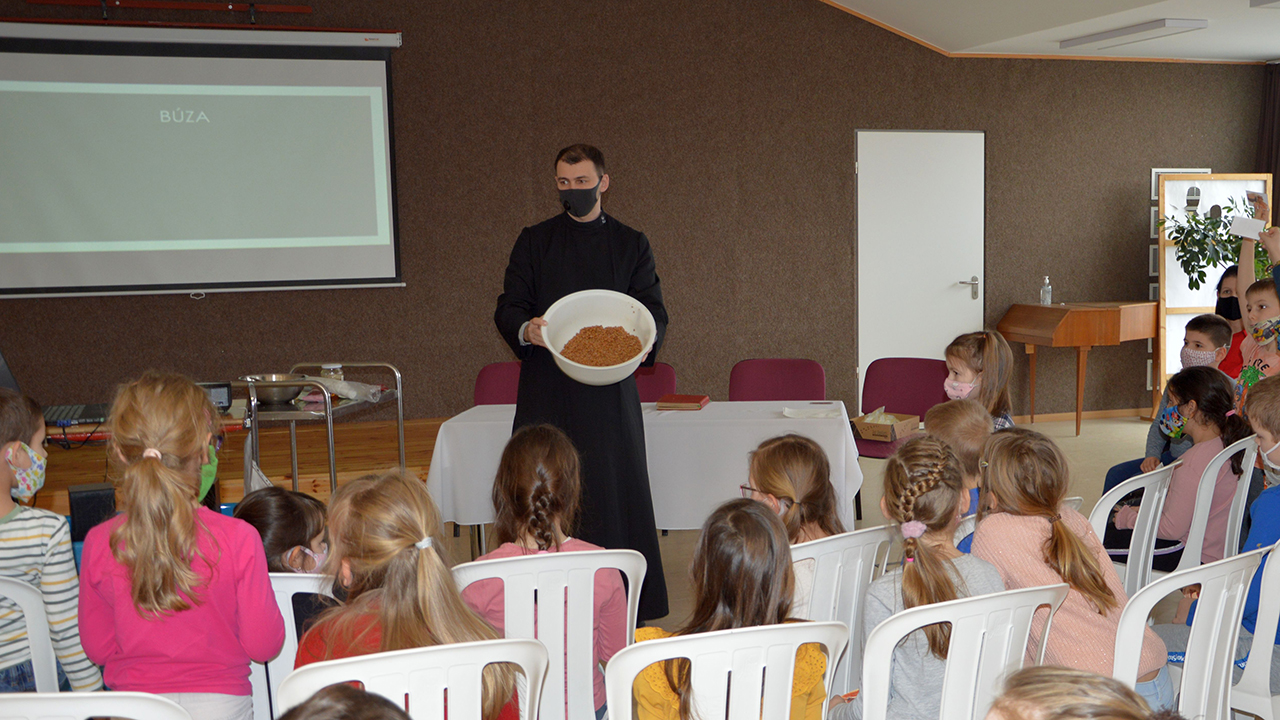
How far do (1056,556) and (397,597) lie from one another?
3.81 feet

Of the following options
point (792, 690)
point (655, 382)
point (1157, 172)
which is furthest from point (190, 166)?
point (1157, 172)

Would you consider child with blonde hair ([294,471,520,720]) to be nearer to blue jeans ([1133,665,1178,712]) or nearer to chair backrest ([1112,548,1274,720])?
chair backrest ([1112,548,1274,720])

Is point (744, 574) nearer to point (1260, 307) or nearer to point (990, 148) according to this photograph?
point (1260, 307)

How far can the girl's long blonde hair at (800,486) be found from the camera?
2010mm

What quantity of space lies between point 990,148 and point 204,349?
5.01m

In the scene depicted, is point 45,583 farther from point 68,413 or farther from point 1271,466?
point 1271,466

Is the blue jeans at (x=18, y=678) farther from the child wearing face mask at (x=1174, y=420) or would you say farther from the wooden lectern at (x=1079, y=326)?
the wooden lectern at (x=1079, y=326)

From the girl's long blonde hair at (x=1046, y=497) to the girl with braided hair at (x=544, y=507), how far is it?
771 mm

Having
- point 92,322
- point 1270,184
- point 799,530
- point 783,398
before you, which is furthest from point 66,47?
point 1270,184

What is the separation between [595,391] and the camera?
266 cm

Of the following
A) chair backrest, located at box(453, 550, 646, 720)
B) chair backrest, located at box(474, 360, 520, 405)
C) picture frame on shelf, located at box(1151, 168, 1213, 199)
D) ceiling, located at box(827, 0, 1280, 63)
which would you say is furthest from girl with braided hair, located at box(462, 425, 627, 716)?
picture frame on shelf, located at box(1151, 168, 1213, 199)

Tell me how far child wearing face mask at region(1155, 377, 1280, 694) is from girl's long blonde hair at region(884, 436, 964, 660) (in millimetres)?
518

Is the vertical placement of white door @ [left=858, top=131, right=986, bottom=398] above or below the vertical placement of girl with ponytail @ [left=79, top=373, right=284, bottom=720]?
above

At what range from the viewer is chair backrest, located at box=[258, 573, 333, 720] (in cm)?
162
